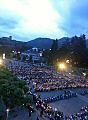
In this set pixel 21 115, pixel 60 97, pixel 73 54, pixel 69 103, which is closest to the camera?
pixel 21 115

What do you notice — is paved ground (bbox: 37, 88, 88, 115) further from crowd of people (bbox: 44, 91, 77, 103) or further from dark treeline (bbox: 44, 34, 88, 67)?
dark treeline (bbox: 44, 34, 88, 67)

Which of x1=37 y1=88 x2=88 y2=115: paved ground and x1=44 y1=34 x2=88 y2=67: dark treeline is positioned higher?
x1=44 y1=34 x2=88 y2=67: dark treeline

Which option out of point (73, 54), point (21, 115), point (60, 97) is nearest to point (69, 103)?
point (60, 97)

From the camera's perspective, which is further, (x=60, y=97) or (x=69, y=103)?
(x=60, y=97)

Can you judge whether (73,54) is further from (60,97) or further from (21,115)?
(21,115)

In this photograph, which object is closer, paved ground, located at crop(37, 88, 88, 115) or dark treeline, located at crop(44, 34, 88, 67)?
paved ground, located at crop(37, 88, 88, 115)

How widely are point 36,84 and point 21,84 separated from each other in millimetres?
18513

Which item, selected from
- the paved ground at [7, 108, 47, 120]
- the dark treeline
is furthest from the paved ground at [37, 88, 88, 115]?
the dark treeline

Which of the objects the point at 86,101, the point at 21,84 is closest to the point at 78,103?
the point at 86,101

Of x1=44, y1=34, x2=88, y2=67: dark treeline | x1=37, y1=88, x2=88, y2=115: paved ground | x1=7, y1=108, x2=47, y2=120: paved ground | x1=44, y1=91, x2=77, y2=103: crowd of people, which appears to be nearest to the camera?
x1=7, y1=108, x2=47, y2=120: paved ground

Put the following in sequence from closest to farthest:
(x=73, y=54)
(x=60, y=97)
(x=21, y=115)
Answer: (x=21, y=115) → (x=60, y=97) → (x=73, y=54)

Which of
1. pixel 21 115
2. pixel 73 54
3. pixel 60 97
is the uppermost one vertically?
pixel 73 54

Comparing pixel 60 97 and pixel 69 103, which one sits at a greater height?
pixel 60 97

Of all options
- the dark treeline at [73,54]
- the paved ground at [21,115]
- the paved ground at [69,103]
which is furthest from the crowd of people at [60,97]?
the dark treeline at [73,54]
